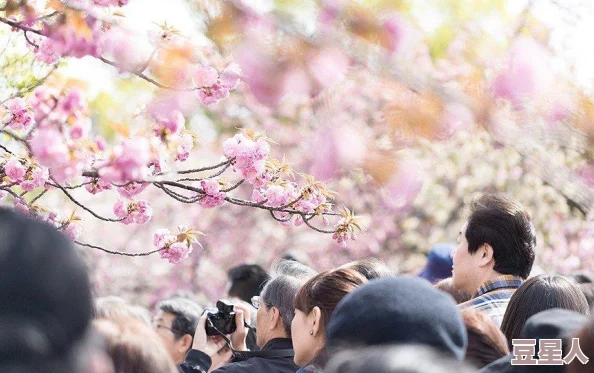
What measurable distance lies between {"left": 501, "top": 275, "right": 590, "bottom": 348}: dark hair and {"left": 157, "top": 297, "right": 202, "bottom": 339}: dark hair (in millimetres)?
2141

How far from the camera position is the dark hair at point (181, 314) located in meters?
4.84

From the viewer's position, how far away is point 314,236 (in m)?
13.2

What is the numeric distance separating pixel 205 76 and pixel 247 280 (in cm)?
205

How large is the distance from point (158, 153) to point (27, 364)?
1876 mm

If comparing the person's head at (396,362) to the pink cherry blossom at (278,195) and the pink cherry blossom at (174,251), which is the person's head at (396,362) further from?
the pink cherry blossom at (174,251)

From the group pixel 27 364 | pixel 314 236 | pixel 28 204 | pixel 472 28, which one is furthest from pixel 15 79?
pixel 314 236

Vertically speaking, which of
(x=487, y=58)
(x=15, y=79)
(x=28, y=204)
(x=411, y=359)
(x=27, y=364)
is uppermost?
(x=487, y=58)

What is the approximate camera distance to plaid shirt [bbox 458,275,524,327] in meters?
3.45

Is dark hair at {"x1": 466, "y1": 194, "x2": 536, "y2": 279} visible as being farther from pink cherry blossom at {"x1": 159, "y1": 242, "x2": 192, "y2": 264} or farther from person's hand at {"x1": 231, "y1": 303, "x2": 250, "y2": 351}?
pink cherry blossom at {"x1": 159, "y1": 242, "x2": 192, "y2": 264}

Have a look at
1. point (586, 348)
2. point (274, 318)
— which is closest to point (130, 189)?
point (274, 318)

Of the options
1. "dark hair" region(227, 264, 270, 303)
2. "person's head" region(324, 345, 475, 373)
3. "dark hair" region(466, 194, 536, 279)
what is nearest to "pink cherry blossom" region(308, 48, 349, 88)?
"person's head" region(324, 345, 475, 373)

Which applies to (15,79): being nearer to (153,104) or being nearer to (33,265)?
(153,104)

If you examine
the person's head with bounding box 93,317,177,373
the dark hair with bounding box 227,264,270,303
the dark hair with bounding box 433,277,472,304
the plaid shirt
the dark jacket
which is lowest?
the dark hair with bounding box 227,264,270,303

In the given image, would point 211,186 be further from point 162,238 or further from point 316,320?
point 316,320
